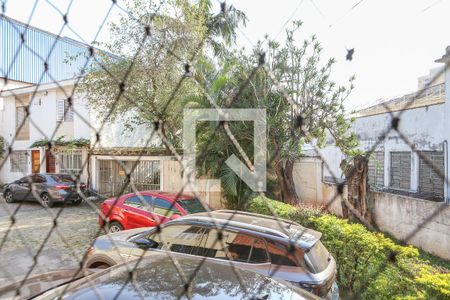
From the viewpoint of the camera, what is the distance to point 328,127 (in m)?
5.59

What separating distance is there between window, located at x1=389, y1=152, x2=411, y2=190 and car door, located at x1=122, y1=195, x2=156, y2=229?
499cm

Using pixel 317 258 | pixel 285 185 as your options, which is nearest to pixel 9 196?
pixel 285 185

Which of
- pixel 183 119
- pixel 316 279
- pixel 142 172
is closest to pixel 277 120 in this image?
pixel 183 119

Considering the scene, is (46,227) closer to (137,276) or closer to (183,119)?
(183,119)

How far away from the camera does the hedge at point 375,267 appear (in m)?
2.05

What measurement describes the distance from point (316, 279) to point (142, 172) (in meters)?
7.40

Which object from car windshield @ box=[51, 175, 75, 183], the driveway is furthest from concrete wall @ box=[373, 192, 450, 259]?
car windshield @ box=[51, 175, 75, 183]

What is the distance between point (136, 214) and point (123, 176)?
5031 mm

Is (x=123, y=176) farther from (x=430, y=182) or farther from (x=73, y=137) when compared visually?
(x=430, y=182)

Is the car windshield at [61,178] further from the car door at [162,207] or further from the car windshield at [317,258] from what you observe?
the car windshield at [317,258]

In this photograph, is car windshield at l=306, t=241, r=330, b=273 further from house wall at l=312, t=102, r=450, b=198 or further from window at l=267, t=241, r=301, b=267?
house wall at l=312, t=102, r=450, b=198

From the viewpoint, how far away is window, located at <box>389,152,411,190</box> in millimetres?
6371

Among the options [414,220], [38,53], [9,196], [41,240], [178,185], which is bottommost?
[41,240]

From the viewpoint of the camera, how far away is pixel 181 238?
10.3 feet
